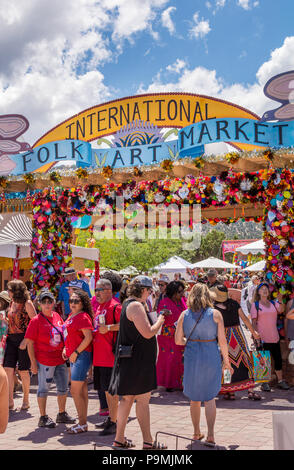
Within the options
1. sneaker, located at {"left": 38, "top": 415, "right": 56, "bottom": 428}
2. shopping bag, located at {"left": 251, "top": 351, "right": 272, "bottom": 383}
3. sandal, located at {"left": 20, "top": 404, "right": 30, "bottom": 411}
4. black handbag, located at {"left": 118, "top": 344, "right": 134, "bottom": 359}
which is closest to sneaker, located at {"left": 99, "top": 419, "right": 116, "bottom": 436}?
sneaker, located at {"left": 38, "top": 415, "right": 56, "bottom": 428}

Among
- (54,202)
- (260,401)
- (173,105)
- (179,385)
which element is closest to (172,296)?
(179,385)

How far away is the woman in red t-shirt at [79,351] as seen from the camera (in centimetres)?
536

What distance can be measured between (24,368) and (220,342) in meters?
3.11

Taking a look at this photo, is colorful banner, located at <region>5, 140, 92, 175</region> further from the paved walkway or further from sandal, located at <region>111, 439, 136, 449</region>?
sandal, located at <region>111, 439, 136, 449</region>

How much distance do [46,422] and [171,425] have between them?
142 cm

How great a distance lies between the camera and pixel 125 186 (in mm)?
10148

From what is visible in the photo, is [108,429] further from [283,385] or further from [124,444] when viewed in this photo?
[283,385]

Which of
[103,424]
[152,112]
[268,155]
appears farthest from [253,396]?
[152,112]

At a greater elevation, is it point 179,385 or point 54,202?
point 54,202

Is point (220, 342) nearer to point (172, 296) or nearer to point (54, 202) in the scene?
point (172, 296)

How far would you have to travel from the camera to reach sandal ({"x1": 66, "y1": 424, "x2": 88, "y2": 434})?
5.35 meters

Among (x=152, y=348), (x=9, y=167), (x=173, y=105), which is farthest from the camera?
(x=173, y=105)

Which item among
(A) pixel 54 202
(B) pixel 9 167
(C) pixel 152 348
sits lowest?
(C) pixel 152 348
